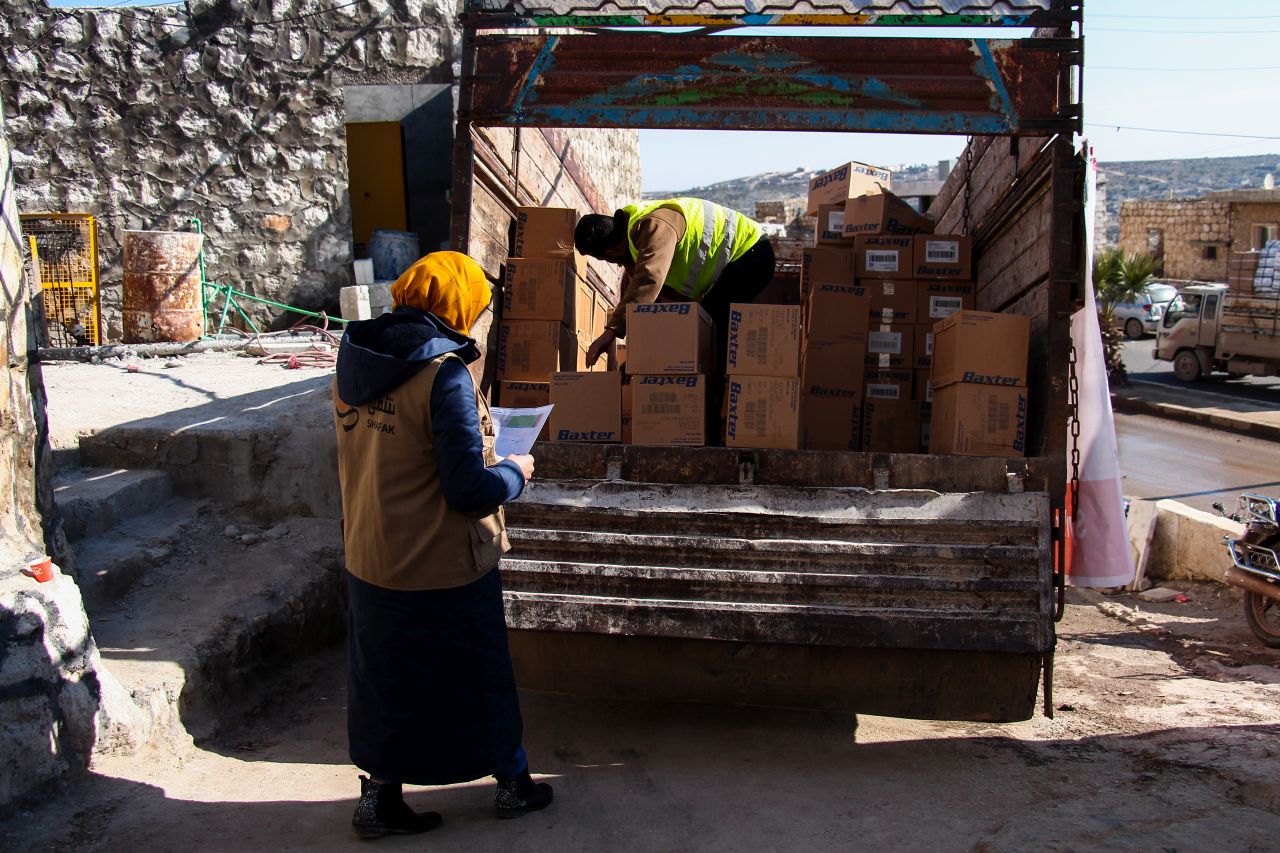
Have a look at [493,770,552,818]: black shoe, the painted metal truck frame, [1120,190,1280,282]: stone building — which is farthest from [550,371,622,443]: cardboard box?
[1120,190,1280,282]: stone building

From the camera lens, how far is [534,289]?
4.63 metres

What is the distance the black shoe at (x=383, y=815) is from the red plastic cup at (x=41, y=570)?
1.22 metres

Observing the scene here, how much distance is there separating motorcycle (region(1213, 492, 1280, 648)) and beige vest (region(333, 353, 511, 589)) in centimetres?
507

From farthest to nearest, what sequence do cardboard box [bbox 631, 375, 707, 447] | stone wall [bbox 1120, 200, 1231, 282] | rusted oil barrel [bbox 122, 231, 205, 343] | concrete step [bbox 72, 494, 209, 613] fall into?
1. stone wall [bbox 1120, 200, 1231, 282]
2. rusted oil barrel [bbox 122, 231, 205, 343]
3. concrete step [bbox 72, 494, 209, 613]
4. cardboard box [bbox 631, 375, 707, 447]

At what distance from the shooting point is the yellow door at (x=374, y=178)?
8.90m

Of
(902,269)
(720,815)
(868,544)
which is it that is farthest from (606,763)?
(902,269)

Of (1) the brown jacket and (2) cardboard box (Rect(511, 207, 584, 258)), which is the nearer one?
(1) the brown jacket

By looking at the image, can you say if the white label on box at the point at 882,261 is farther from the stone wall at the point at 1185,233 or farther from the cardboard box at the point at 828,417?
the stone wall at the point at 1185,233

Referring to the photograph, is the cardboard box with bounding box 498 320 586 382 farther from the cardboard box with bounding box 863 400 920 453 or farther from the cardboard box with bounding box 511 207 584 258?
the cardboard box with bounding box 863 400 920 453

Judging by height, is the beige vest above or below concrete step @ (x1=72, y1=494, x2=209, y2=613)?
above

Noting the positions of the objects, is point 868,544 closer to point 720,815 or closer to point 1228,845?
point 720,815

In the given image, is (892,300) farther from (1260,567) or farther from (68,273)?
(68,273)

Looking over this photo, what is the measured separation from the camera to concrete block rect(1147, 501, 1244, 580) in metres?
6.82

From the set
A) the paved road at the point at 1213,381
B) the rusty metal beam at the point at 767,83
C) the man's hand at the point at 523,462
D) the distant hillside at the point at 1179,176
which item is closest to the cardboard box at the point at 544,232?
the rusty metal beam at the point at 767,83
